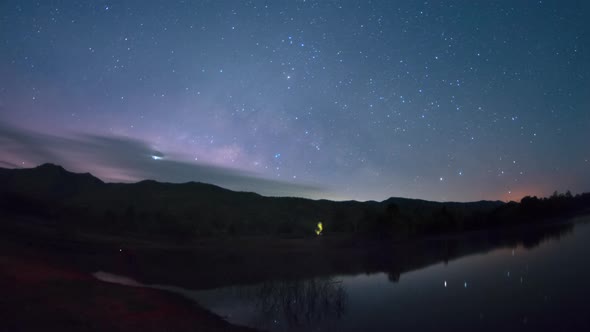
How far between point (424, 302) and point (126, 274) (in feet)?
97.8

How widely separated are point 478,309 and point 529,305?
11.3 feet

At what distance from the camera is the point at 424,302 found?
27047 mm

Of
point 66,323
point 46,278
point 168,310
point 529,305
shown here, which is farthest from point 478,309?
point 46,278

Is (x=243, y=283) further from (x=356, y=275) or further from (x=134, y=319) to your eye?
(x=134, y=319)

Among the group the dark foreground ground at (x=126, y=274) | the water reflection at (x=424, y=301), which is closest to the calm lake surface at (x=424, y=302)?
the water reflection at (x=424, y=301)

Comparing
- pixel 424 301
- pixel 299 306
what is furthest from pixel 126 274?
pixel 424 301

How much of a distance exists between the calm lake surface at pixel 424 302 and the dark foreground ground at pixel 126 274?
2.82 m

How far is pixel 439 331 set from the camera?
20.1 metres

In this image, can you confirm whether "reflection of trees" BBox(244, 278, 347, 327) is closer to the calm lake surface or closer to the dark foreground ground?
the calm lake surface

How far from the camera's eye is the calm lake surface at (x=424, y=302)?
69.3 feet

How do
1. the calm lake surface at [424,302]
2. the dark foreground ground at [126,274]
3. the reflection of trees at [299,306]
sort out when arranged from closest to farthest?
1. the dark foreground ground at [126,274]
2. the calm lake surface at [424,302]
3. the reflection of trees at [299,306]

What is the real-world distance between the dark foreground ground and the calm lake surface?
2.82 m

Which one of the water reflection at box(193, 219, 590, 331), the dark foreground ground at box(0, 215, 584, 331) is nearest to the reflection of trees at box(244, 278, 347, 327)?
the water reflection at box(193, 219, 590, 331)

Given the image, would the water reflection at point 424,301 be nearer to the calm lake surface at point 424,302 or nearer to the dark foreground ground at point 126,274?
the calm lake surface at point 424,302
